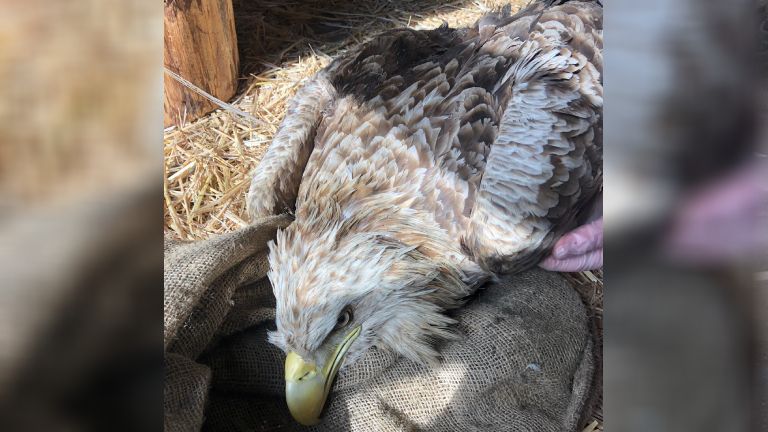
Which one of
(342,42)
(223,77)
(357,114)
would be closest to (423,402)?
(357,114)

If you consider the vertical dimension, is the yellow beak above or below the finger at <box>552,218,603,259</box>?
below

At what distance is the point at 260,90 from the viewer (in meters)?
1.76

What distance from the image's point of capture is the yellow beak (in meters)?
1.03

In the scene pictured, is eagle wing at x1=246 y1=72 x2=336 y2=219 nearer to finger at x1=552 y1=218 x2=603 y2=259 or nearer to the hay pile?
the hay pile

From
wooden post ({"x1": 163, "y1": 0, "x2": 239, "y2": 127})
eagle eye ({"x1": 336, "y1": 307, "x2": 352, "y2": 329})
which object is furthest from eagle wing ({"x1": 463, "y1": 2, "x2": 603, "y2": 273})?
wooden post ({"x1": 163, "y1": 0, "x2": 239, "y2": 127})

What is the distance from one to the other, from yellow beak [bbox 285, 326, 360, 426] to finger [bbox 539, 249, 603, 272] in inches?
21.1

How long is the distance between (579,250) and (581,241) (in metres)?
0.02

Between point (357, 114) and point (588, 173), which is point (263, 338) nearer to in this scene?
point (357, 114)

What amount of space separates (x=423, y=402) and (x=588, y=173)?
55 centimetres

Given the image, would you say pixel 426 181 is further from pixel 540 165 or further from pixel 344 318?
pixel 344 318

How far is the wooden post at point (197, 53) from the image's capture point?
145 centimetres
